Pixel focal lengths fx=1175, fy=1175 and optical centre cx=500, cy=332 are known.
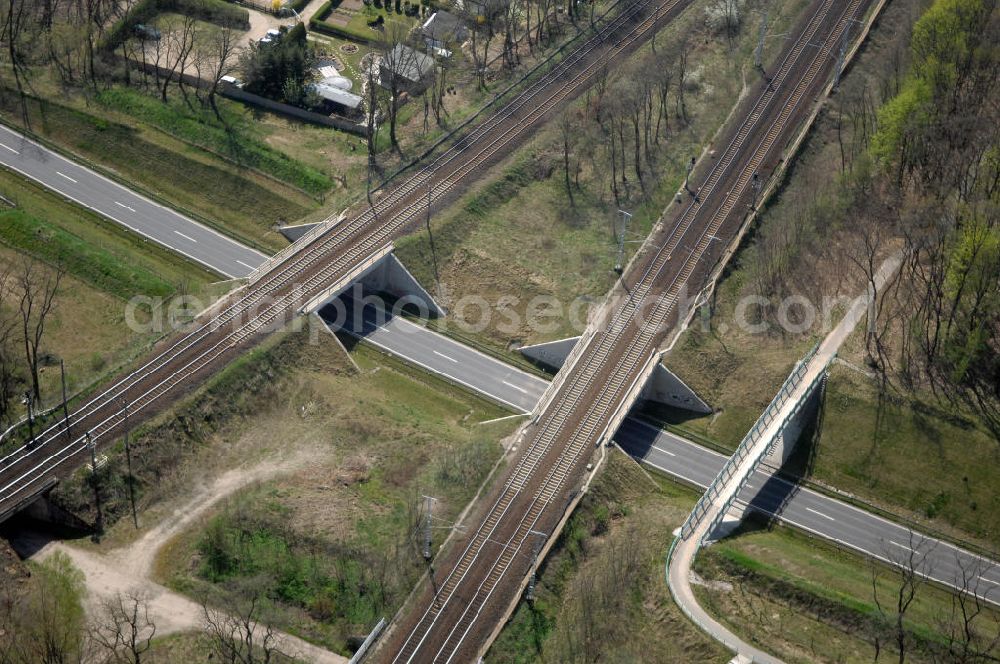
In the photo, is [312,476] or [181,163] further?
[181,163]

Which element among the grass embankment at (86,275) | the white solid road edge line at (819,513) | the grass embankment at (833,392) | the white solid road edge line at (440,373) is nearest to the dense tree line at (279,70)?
the grass embankment at (86,275)

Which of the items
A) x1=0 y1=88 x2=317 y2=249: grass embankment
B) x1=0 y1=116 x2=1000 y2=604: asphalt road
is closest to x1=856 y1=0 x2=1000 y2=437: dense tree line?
x1=0 y1=116 x2=1000 y2=604: asphalt road

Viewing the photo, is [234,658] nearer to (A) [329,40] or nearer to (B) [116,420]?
(B) [116,420]

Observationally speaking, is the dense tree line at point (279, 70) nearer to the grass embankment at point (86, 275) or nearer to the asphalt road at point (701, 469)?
the grass embankment at point (86, 275)

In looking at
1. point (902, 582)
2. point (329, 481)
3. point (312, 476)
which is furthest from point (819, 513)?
point (312, 476)

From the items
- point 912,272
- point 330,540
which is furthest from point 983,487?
point 330,540

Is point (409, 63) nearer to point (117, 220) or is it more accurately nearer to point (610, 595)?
point (117, 220)
